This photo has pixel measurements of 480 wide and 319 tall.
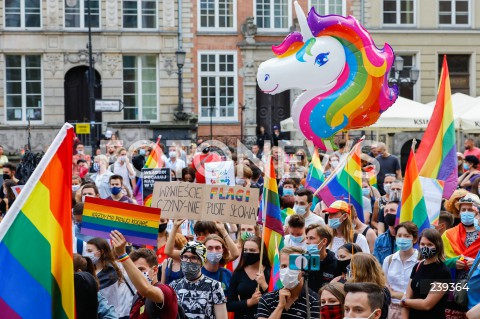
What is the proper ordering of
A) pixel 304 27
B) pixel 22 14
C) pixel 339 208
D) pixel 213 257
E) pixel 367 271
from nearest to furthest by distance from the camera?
pixel 367 271
pixel 213 257
pixel 339 208
pixel 304 27
pixel 22 14

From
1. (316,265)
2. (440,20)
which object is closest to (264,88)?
(316,265)

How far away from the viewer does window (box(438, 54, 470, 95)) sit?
3609 cm

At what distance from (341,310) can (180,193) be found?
3.45 meters

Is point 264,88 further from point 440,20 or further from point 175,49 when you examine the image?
point 440,20

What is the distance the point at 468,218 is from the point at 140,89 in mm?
25044

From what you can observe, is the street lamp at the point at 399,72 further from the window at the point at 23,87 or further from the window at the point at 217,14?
the window at the point at 23,87

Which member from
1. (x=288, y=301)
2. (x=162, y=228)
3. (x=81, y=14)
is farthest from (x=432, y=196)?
(x=81, y=14)

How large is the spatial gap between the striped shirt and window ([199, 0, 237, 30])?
2764 centimetres

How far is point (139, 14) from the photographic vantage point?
112 ft

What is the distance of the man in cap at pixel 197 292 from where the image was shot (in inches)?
310

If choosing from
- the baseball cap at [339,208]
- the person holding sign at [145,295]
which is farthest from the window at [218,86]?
the person holding sign at [145,295]

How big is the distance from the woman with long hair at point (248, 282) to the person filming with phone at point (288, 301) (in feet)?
2.83


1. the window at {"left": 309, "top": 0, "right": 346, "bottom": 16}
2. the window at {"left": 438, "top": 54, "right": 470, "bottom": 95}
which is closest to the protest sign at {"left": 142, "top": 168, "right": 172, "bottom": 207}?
the window at {"left": 309, "top": 0, "right": 346, "bottom": 16}

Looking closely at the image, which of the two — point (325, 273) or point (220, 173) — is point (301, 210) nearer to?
point (325, 273)
